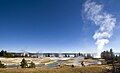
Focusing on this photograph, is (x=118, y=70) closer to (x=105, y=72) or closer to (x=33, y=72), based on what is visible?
(x=105, y=72)

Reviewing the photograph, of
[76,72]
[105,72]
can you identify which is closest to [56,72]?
[76,72]

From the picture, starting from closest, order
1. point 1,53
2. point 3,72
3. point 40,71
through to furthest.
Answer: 1. point 3,72
2. point 40,71
3. point 1,53

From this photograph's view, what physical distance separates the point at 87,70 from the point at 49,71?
1136 centimetres

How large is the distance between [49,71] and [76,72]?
25.2 ft

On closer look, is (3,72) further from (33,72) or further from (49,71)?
(49,71)

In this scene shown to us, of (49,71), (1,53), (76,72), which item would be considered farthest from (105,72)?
(1,53)

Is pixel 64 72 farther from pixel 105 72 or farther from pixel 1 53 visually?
pixel 1 53

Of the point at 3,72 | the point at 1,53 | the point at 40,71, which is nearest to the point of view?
the point at 3,72

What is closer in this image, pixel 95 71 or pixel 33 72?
pixel 33 72

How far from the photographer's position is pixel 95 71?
58250 millimetres

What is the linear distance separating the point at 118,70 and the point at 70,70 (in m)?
13.6

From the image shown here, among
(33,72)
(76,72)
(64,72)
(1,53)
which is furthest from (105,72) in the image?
(1,53)

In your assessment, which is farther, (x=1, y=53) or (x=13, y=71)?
(x=1, y=53)

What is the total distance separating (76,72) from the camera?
56.3 metres
